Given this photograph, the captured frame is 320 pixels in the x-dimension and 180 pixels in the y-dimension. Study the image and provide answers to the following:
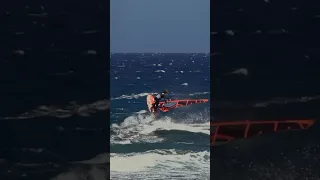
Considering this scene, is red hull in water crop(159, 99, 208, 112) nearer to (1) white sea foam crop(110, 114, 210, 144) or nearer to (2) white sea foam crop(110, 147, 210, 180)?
(1) white sea foam crop(110, 114, 210, 144)

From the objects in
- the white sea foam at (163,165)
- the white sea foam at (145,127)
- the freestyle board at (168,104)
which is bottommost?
the white sea foam at (163,165)

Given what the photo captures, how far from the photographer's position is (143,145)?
556 cm

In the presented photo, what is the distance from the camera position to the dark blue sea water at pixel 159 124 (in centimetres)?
545

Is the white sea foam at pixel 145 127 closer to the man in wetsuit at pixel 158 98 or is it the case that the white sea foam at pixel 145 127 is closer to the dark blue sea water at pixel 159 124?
the dark blue sea water at pixel 159 124
